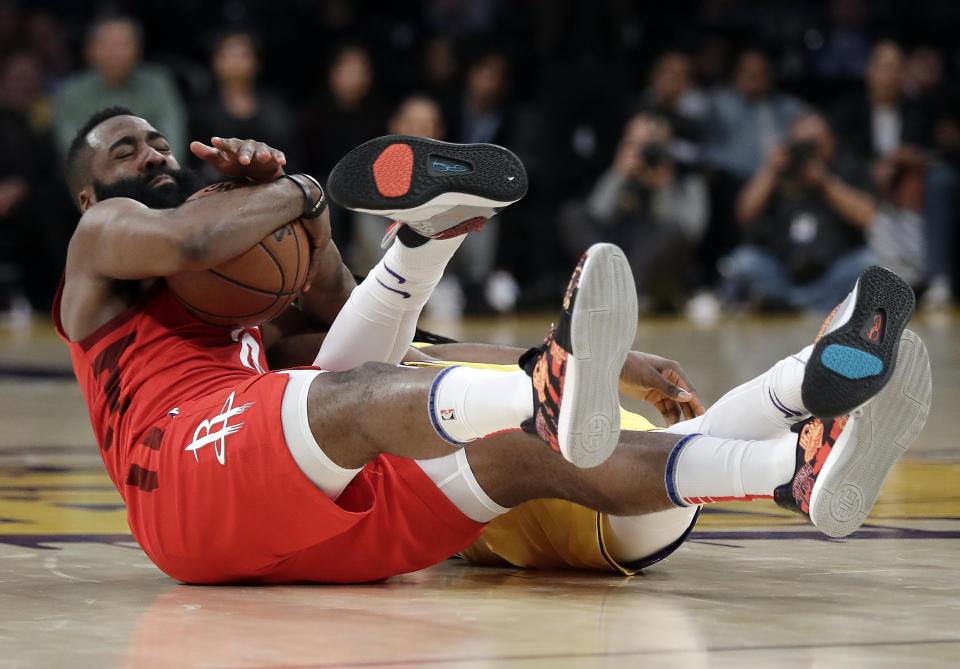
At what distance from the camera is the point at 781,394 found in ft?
9.03

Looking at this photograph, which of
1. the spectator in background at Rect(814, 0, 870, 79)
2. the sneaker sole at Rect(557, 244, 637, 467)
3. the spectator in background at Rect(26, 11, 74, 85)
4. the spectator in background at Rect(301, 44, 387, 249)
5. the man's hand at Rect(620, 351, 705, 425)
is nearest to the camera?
the sneaker sole at Rect(557, 244, 637, 467)

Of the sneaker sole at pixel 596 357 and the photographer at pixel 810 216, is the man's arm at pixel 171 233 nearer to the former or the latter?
the sneaker sole at pixel 596 357

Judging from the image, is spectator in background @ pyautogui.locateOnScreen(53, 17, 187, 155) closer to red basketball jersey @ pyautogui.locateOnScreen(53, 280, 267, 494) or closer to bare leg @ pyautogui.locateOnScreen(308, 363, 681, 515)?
red basketball jersey @ pyautogui.locateOnScreen(53, 280, 267, 494)

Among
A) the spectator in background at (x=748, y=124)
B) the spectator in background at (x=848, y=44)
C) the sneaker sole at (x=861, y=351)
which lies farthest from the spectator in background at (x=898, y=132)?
the sneaker sole at (x=861, y=351)

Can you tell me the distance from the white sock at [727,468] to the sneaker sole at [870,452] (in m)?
0.11

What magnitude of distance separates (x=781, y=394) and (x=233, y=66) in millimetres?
8792

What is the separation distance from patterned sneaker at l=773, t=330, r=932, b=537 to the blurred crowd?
854cm

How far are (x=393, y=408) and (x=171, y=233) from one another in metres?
0.56

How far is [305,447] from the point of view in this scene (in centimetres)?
262

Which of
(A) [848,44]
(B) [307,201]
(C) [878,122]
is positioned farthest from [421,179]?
(A) [848,44]

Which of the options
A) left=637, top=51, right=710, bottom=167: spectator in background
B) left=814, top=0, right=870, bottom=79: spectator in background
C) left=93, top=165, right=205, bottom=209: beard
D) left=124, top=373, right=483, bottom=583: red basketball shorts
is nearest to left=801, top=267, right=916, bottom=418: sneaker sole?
left=124, top=373, right=483, bottom=583: red basketball shorts

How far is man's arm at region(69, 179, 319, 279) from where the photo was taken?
276 centimetres

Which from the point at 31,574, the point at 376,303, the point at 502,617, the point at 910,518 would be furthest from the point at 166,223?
the point at 910,518

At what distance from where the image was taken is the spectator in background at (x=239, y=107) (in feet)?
35.8
